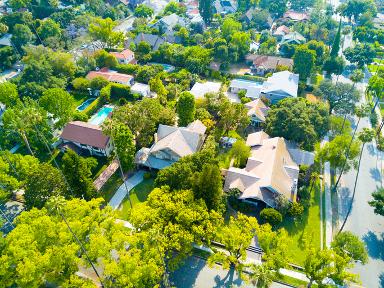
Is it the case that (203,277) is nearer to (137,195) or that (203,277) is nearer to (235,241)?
(235,241)

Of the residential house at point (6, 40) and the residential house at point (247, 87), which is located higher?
the residential house at point (6, 40)

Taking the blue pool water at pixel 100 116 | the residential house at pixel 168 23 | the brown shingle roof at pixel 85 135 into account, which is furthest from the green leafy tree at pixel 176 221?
the residential house at pixel 168 23

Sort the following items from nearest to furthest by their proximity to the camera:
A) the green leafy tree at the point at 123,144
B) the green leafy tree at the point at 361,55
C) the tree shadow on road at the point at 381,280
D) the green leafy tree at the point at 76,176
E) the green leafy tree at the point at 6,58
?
the tree shadow on road at the point at 381,280
the green leafy tree at the point at 76,176
the green leafy tree at the point at 123,144
the green leafy tree at the point at 6,58
the green leafy tree at the point at 361,55

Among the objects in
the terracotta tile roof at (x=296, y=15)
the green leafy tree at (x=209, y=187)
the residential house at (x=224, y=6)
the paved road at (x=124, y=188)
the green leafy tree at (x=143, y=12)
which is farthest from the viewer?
the residential house at (x=224, y=6)

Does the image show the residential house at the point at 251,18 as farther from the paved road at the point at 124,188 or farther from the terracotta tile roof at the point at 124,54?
the paved road at the point at 124,188

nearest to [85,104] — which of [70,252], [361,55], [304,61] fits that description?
[70,252]

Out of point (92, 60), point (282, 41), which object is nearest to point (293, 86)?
point (282, 41)

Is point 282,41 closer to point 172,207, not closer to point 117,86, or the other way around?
point 117,86
